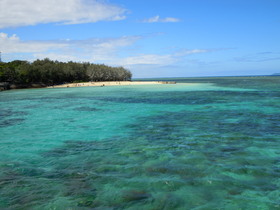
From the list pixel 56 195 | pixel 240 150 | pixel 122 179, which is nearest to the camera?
pixel 56 195

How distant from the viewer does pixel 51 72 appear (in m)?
102

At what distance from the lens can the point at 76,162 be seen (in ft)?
30.3

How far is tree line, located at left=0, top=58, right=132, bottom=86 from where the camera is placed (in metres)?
95.4

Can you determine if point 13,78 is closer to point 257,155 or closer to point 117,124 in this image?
point 117,124

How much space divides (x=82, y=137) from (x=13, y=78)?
95907 mm

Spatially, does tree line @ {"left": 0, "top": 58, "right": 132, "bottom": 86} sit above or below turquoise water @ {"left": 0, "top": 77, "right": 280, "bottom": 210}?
above

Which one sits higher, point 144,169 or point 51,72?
point 51,72

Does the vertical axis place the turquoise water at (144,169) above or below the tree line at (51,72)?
below

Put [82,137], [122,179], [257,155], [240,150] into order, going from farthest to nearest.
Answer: [82,137]
[240,150]
[257,155]
[122,179]

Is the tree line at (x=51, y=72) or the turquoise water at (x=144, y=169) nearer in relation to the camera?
the turquoise water at (x=144, y=169)

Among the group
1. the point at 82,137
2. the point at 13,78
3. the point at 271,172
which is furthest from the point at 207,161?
the point at 13,78

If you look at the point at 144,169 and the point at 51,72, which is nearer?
the point at 144,169

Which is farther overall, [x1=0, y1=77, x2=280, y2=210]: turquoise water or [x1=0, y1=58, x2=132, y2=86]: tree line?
[x1=0, y1=58, x2=132, y2=86]: tree line

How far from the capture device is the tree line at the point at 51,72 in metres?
95.4
